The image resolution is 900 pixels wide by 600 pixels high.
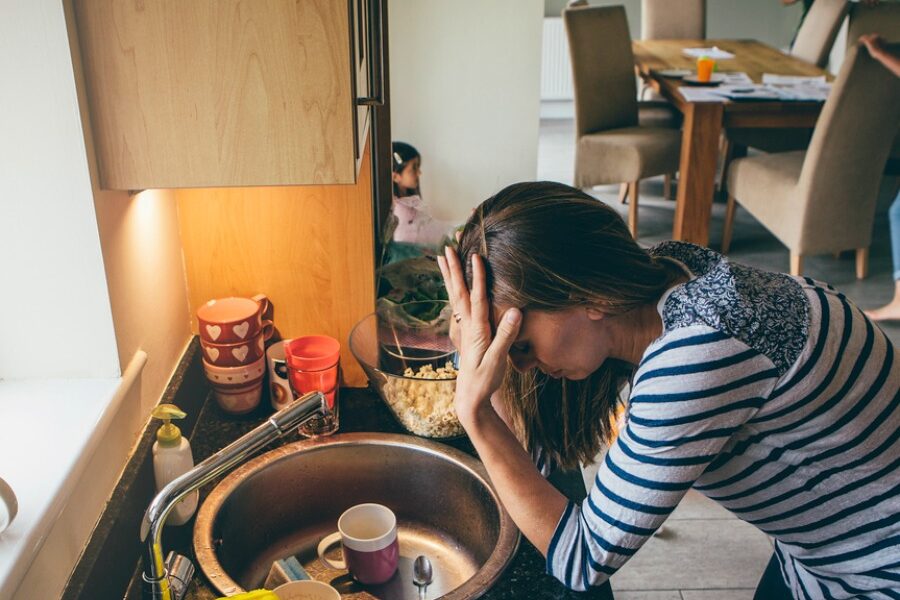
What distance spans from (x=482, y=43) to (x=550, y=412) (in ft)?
9.00

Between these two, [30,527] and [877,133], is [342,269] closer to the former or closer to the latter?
[30,527]

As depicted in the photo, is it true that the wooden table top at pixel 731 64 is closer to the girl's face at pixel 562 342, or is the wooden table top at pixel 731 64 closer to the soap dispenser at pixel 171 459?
the girl's face at pixel 562 342

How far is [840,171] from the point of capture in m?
3.35

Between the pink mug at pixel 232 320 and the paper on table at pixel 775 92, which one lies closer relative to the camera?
the pink mug at pixel 232 320

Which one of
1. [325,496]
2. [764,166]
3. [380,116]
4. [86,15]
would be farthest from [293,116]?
[764,166]

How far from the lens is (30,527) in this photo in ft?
2.76

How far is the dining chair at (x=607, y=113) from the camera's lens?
4.09 metres

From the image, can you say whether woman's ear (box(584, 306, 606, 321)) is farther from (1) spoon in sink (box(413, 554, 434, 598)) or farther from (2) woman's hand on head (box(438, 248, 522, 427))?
(1) spoon in sink (box(413, 554, 434, 598))

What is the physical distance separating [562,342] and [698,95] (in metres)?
3.02

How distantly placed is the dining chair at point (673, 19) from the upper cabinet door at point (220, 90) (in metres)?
4.81

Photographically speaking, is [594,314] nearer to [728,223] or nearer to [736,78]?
[728,223]

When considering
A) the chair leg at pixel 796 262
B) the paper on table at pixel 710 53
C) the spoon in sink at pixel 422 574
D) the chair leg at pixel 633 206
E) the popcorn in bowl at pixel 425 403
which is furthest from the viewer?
the paper on table at pixel 710 53

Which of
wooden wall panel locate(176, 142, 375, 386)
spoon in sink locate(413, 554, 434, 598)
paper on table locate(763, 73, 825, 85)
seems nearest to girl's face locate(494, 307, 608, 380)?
spoon in sink locate(413, 554, 434, 598)

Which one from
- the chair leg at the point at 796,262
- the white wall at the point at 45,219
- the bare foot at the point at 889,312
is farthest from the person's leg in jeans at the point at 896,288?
the white wall at the point at 45,219
